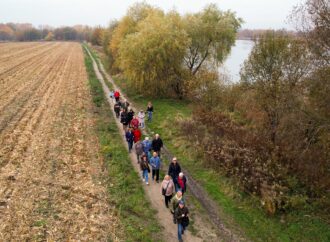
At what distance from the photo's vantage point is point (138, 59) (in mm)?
33531

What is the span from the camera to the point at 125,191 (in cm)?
1603

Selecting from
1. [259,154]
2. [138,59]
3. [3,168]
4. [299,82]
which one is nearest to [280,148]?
[259,154]

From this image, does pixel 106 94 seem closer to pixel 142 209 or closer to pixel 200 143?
pixel 200 143

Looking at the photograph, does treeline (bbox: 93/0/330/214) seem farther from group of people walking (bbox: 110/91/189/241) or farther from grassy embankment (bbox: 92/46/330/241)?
group of people walking (bbox: 110/91/189/241)

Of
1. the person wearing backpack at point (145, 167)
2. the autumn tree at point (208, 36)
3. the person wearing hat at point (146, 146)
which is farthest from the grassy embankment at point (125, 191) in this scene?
the autumn tree at point (208, 36)

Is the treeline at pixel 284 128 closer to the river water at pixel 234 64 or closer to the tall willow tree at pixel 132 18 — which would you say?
the river water at pixel 234 64

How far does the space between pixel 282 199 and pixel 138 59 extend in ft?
72.3

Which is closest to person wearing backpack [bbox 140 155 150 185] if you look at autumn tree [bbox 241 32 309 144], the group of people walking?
the group of people walking

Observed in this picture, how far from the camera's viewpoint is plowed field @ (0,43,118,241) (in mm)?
13133

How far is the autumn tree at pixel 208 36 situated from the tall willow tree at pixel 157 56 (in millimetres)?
1448

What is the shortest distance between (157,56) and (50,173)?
1847 centimetres

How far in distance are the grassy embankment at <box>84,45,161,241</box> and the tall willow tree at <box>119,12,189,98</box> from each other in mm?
10114

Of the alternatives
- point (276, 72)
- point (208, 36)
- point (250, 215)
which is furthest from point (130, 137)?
point (208, 36)

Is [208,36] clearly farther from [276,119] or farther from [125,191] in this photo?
[125,191]
